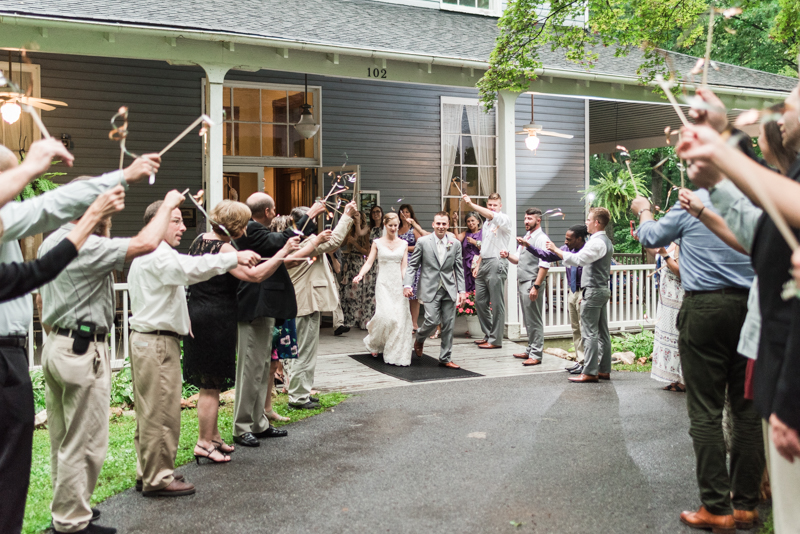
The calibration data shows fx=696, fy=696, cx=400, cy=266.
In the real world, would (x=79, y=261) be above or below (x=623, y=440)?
above

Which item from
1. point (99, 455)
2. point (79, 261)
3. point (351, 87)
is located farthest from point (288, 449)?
point (351, 87)

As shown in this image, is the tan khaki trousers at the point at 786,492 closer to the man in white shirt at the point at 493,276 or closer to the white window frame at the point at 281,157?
the man in white shirt at the point at 493,276

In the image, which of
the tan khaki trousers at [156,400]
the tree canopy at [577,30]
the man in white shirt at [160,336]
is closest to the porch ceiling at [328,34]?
the tree canopy at [577,30]

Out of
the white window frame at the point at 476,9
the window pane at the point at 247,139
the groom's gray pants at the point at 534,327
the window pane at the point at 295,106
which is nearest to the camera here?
the groom's gray pants at the point at 534,327

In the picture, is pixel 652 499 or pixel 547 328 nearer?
pixel 652 499

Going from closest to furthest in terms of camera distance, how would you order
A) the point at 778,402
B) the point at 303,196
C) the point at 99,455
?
1. the point at 778,402
2. the point at 99,455
3. the point at 303,196

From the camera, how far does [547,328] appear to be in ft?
34.4

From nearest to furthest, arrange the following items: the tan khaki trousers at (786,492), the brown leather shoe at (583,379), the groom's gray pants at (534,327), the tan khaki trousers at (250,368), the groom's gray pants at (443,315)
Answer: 1. the tan khaki trousers at (786,492)
2. the tan khaki trousers at (250,368)
3. the brown leather shoe at (583,379)
4. the groom's gray pants at (443,315)
5. the groom's gray pants at (534,327)

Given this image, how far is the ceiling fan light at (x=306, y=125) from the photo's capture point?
434 inches

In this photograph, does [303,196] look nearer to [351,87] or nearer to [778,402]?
[351,87]

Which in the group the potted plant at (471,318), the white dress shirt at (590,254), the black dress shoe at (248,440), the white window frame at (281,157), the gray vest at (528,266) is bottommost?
the black dress shoe at (248,440)

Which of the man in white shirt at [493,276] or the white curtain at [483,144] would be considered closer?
the man in white shirt at [493,276]

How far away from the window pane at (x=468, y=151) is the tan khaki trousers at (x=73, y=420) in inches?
419

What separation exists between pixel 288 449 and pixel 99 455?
72.7 inches
